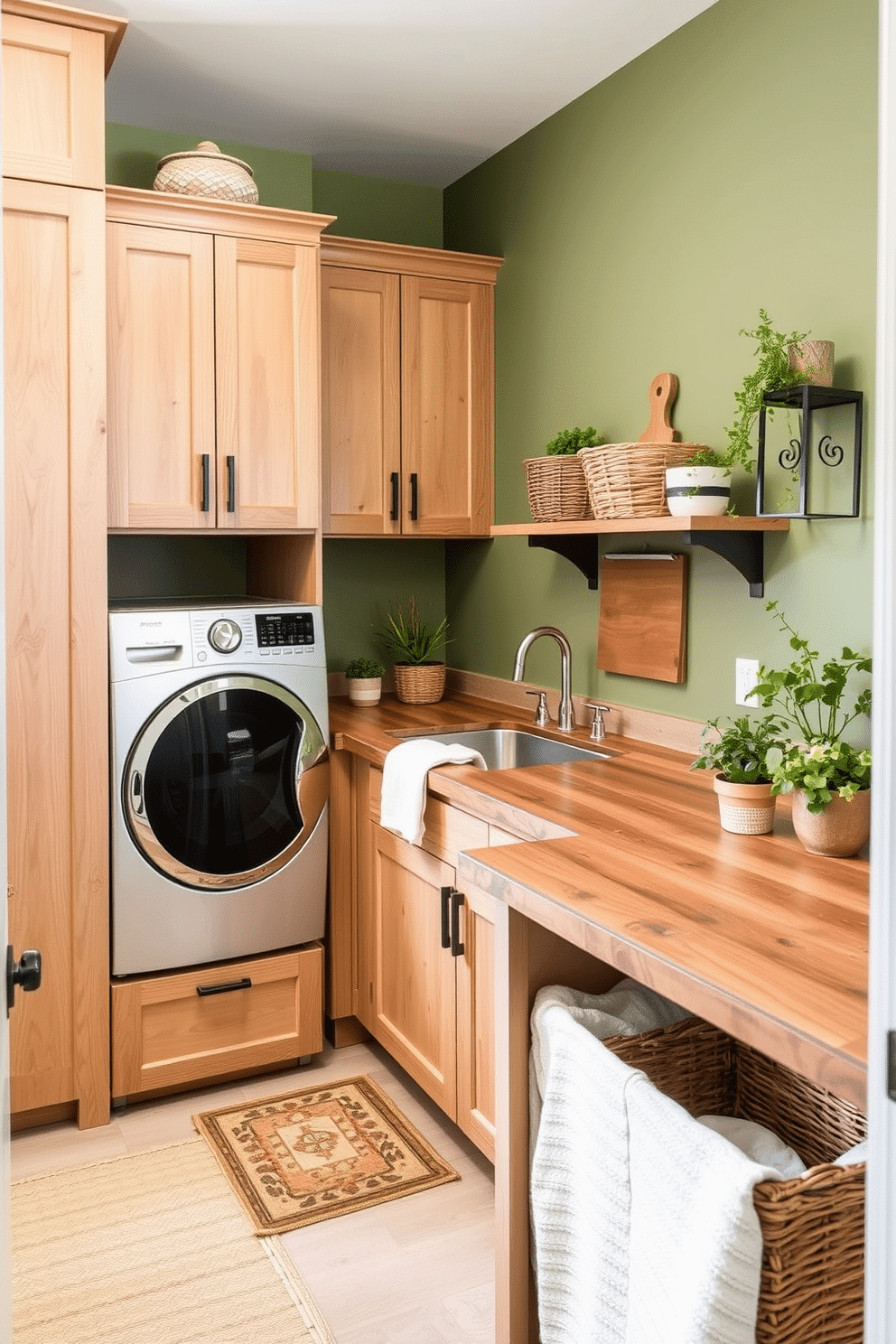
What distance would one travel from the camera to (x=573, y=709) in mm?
3016

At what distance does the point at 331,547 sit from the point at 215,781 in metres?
1.09

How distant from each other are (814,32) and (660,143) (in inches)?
20.6

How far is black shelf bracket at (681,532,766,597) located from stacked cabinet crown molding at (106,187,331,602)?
1.16m

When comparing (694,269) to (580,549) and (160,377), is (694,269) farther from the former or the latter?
(160,377)

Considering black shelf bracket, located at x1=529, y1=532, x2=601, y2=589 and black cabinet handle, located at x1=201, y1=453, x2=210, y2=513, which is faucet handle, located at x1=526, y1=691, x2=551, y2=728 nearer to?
black shelf bracket, located at x1=529, y1=532, x2=601, y2=589

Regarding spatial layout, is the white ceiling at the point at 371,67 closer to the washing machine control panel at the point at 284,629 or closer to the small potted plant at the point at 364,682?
the washing machine control panel at the point at 284,629

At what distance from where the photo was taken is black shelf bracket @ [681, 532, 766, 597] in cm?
223

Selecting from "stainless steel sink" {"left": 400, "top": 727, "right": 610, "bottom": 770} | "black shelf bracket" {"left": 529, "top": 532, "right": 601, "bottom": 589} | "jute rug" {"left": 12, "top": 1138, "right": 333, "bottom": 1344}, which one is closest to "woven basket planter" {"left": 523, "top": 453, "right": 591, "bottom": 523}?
"black shelf bracket" {"left": 529, "top": 532, "right": 601, "bottom": 589}

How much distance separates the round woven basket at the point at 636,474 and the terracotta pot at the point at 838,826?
34.1 inches

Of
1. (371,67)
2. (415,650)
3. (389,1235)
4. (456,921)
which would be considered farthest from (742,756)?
(371,67)

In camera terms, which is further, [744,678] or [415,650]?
[415,650]

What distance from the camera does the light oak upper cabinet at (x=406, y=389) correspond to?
3.22 metres

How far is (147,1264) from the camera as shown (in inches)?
84.1

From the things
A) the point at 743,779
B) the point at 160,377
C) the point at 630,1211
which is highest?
the point at 160,377
